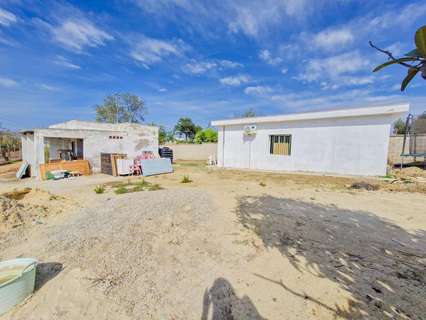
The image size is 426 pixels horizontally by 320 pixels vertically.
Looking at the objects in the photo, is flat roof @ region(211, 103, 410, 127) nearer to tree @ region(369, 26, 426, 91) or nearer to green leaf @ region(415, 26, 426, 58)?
tree @ region(369, 26, 426, 91)

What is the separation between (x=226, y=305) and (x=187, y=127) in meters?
37.6

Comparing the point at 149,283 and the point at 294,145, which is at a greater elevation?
the point at 294,145

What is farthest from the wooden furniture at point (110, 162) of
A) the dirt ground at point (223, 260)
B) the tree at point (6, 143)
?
the tree at point (6, 143)

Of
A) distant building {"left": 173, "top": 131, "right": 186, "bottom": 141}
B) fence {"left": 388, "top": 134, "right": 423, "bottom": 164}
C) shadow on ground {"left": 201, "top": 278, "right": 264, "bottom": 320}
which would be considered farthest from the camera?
distant building {"left": 173, "top": 131, "right": 186, "bottom": 141}

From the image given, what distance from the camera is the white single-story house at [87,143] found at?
9.34m

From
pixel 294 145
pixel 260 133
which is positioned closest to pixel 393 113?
pixel 294 145

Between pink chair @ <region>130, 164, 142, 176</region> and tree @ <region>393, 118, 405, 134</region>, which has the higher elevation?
tree @ <region>393, 118, 405, 134</region>

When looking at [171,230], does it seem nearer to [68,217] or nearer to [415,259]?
[68,217]

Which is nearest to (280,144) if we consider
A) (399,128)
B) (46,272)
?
(46,272)

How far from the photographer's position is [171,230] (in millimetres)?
3244

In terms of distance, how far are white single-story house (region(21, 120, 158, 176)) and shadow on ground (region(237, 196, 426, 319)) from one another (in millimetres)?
9747

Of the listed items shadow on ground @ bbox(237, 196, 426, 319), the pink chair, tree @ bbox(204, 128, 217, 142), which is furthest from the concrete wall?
shadow on ground @ bbox(237, 196, 426, 319)

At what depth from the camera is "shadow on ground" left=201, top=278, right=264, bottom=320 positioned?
163 centimetres

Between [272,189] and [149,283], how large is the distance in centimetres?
513
